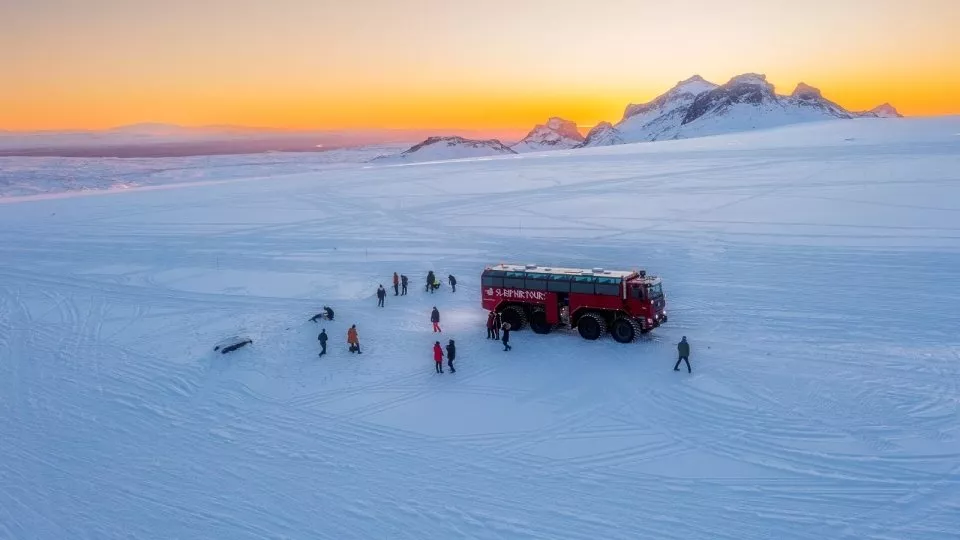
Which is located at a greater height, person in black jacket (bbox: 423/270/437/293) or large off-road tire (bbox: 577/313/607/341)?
person in black jacket (bbox: 423/270/437/293)

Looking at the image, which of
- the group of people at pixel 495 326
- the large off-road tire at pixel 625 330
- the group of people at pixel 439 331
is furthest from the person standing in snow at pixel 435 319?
the large off-road tire at pixel 625 330

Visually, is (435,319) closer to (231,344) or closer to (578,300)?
(578,300)

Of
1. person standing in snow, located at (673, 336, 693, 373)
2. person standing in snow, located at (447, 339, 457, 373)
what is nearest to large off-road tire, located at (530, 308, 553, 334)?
person standing in snow, located at (447, 339, 457, 373)

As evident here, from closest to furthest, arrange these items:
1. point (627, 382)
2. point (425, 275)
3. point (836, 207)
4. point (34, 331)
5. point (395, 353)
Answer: point (627, 382), point (395, 353), point (34, 331), point (425, 275), point (836, 207)

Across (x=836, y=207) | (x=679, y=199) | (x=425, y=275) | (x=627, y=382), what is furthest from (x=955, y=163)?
(x=627, y=382)

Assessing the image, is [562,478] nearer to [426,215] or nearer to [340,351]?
[340,351]

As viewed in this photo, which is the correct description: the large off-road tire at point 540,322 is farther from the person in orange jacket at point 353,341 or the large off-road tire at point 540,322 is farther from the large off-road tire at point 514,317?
the person in orange jacket at point 353,341

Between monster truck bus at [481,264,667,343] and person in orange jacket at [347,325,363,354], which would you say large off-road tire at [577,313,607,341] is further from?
person in orange jacket at [347,325,363,354]
